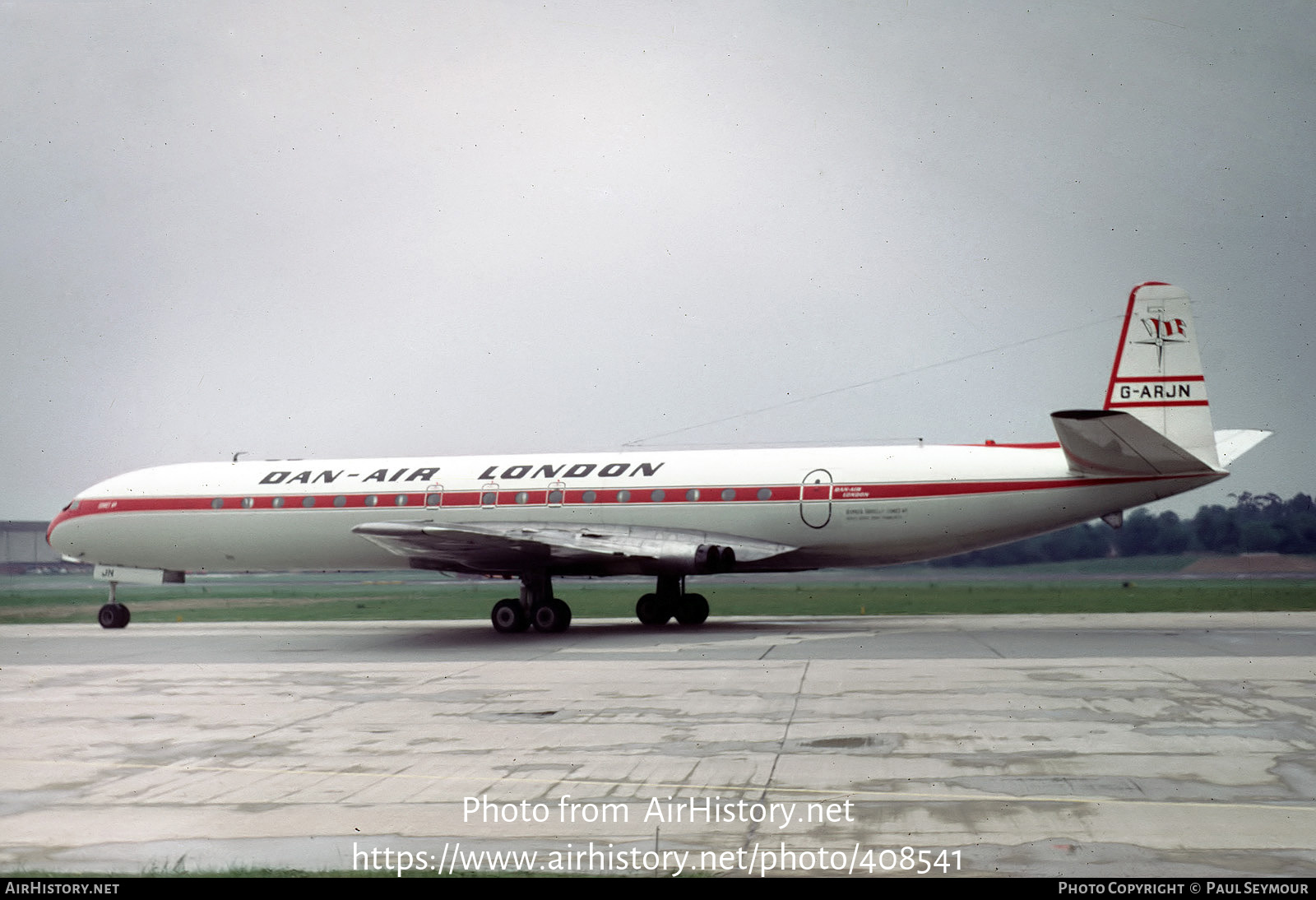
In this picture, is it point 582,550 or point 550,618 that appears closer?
point 582,550

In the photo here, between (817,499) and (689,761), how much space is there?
14578 mm

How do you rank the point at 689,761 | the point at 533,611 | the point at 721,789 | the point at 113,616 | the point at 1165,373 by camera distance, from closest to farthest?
the point at 721,789 < the point at 689,761 < the point at 1165,373 < the point at 533,611 < the point at 113,616

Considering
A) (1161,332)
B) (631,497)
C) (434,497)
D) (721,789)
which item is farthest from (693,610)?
(721,789)

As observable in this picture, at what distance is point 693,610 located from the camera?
24.9 m

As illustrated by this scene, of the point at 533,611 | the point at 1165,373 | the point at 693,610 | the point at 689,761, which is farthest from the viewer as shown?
the point at 693,610

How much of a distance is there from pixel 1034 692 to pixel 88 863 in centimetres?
916

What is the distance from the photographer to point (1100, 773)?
8023mm

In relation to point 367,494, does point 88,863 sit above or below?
below

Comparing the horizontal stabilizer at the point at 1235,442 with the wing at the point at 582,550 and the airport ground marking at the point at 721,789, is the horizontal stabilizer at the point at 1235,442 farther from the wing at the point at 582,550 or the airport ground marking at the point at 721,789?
the airport ground marking at the point at 721,789

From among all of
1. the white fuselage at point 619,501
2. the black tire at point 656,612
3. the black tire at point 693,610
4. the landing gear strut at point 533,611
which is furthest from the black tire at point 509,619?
the black tire at point 693,610

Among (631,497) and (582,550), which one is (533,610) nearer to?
(582,550)

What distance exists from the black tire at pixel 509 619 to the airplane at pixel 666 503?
1.1 inches
